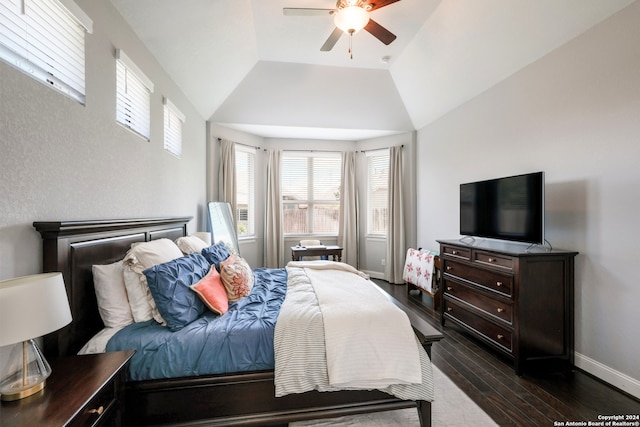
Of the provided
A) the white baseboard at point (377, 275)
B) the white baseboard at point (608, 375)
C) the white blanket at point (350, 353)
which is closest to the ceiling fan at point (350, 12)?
the white blanket at point (350, 353)

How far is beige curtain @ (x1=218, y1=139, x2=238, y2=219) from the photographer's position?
14.8ft

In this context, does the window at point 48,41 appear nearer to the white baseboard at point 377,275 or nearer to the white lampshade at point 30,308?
the white lampshade at point 30,308

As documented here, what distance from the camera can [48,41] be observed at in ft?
4.42

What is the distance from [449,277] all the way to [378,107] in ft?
9.34

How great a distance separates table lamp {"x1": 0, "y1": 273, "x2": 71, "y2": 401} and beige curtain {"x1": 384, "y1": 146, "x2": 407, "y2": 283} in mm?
4497

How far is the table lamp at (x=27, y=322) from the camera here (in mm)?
845

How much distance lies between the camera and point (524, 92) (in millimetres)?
2727

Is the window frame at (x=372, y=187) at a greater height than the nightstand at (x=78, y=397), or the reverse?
the window frame at (x=372, y=187)

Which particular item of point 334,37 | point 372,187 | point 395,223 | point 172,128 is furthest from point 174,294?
point 372,187

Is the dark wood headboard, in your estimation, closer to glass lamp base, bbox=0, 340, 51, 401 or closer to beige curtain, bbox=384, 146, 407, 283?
glass lamp base, bbox=0, 340, 51, 401

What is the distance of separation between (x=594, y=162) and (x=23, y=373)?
364 centimetres

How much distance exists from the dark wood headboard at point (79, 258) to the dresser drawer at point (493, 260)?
9.90 ft

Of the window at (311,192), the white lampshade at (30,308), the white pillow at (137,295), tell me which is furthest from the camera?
the window at (311,192)

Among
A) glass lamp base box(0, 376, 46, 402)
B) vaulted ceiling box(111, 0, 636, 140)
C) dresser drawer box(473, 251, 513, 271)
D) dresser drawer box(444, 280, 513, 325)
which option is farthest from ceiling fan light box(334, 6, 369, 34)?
glass lamp base box(0, 376, 46, 402)
